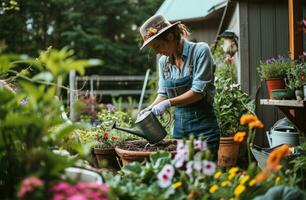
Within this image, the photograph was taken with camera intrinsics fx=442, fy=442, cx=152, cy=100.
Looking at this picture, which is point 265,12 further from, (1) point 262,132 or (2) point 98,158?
(2) point 98,158

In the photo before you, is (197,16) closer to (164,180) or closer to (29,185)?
(164,180)

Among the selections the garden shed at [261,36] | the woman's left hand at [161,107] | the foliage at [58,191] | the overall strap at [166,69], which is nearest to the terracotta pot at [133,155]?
the woman's left hand at [161,107]

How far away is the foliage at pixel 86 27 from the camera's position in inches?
498

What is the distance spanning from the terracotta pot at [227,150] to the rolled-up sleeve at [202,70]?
6.70 ft

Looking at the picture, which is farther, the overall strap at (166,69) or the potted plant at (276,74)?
the potted plant at (276,74)

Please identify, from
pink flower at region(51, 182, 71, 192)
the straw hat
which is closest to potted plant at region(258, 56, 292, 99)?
the straw hat

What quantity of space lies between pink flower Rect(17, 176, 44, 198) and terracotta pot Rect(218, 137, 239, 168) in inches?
136

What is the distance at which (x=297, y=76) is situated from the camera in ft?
10.4

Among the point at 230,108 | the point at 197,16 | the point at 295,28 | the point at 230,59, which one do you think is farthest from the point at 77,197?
the point at 197,16

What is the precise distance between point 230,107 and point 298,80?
62.2 inches

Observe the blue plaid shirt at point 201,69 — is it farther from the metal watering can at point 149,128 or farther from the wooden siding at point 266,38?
the wooden siding at point 266,38

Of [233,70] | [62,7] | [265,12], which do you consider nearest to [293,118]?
[265,12]

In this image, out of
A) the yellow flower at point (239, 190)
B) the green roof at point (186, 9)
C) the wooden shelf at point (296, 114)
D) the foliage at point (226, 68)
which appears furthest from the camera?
the green roof at point (186, 9)

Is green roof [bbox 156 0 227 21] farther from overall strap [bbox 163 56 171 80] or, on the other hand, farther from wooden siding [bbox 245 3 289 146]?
overall strap [bbox 163 56 171 80]
